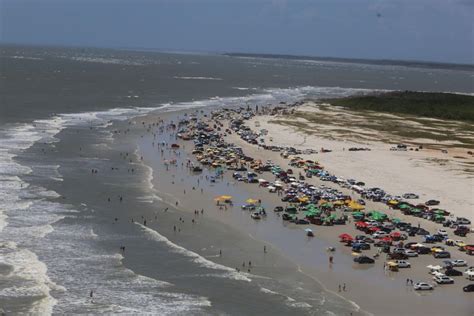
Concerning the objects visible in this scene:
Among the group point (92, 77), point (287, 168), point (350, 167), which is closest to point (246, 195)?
point (287, 168)

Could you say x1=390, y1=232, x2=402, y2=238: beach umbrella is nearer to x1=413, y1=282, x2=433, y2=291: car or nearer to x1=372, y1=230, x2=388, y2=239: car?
x1=372, y1=230, x2=388, y2=239: car

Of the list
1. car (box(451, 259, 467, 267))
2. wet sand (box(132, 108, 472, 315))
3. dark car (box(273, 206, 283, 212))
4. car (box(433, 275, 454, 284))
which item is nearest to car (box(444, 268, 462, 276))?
wet sand (box(132, 108, 472, 315))

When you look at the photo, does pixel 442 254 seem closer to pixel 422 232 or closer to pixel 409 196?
pixel 422 232

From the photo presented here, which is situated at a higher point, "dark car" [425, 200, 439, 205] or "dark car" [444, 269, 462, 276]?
"dark car" [425, 200, 439, 205]

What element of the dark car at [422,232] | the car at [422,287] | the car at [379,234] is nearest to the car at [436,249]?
the dark car at [422,232]

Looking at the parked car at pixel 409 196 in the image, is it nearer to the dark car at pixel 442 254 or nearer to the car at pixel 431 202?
Answer: the car at pixel 431 202

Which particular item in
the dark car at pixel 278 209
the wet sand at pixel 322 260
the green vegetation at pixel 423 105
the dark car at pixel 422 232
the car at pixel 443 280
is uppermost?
the green vegetation at pixel 423 105

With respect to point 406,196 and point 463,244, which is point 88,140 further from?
point 463,244

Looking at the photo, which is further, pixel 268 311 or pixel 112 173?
Answer: pixel 112 173
